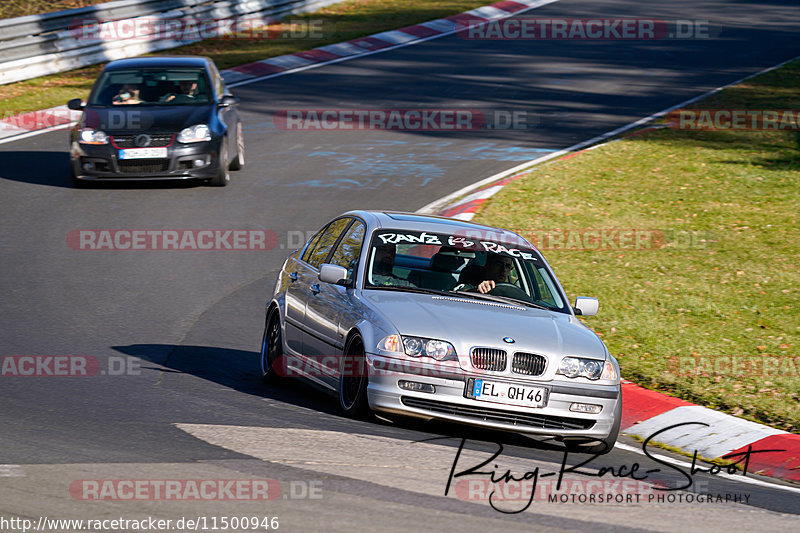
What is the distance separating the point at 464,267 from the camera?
936cm

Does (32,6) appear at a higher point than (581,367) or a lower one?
higher

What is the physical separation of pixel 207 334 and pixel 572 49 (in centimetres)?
2134

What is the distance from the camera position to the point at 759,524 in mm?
6402

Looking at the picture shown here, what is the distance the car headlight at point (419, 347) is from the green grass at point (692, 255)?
113 inches

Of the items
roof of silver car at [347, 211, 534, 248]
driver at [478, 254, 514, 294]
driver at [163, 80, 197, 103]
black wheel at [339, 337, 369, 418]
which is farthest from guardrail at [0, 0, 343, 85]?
black wheel at [339, 337, 369, 418]

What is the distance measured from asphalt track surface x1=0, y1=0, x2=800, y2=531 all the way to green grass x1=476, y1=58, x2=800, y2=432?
5.42ft

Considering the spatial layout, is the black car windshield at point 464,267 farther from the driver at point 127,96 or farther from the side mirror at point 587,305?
the driver at point 127,96

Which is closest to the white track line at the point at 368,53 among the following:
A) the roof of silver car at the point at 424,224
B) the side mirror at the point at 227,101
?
the side mirror at the point at 227,101

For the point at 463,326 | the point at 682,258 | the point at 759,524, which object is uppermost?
the point at 463,326

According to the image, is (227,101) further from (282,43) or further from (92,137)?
(282,43)

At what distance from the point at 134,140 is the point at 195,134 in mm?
883

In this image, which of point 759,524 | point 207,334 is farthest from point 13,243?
point 759,524

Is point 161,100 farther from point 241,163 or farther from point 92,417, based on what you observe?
point 92,417

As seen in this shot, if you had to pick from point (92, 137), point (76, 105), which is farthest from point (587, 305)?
point (76, 105)
